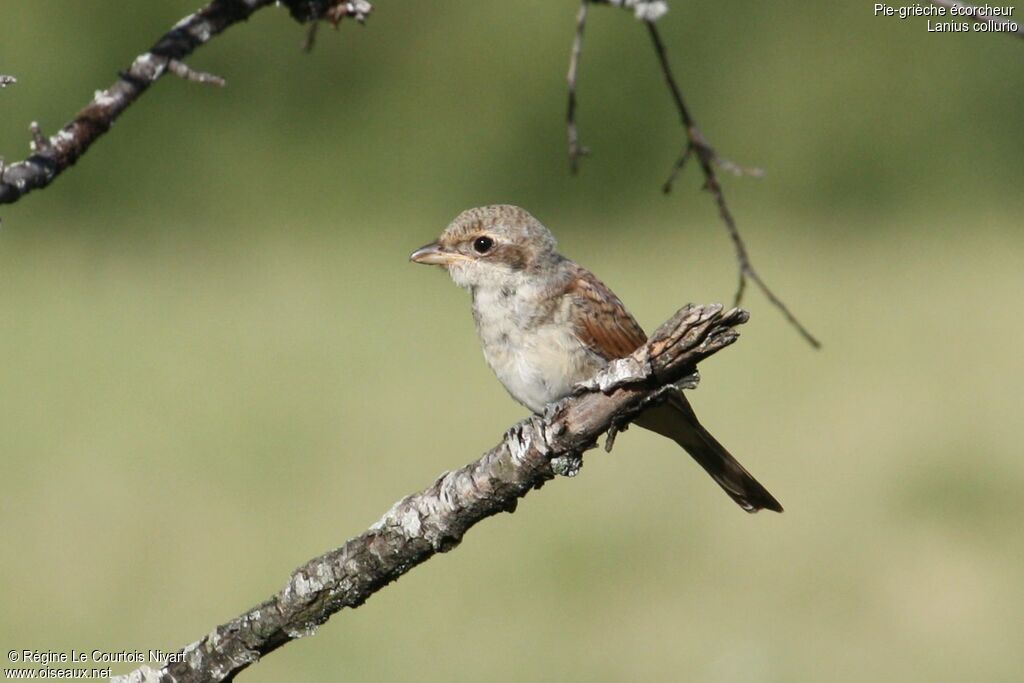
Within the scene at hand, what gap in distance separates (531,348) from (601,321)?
23cm

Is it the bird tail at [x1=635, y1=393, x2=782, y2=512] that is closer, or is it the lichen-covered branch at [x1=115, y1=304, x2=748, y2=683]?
the lichen-covered branch at [x1=115, y1=304, x2=748, y2=683]

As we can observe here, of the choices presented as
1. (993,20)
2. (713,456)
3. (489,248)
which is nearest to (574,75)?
(993,20)

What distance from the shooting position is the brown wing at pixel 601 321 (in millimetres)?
4539

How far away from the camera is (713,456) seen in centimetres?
476

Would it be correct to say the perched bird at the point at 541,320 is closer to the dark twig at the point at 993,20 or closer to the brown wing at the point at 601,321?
the brown wing at the point at 601,321

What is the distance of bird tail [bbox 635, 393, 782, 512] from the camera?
4625 millimetres

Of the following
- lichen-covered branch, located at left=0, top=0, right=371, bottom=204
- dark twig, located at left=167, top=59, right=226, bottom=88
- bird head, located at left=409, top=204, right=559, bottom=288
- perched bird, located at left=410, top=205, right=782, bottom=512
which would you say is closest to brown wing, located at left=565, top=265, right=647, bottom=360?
perched bird, located at left=410, top=205, right=782, bottom=512

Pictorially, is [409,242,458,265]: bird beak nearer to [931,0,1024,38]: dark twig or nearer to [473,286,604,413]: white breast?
[473,286,604,413]: white breast

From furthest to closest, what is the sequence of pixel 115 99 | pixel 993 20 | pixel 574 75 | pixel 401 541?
pixel 574 75 → pixel 401 541 → pixel 115 99 → pixel 993 20

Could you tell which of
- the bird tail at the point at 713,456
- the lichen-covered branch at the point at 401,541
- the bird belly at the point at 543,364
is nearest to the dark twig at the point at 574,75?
the lichen-covered branch at the point at 401,541

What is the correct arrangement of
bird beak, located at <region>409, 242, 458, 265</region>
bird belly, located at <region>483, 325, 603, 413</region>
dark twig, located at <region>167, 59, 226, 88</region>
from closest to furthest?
dark twig, located at <region>167, 59, 226, 88</region>, bird belly, located at <region>483, 325, 603, 413</region>, bird beak, located at <region>409, 242, 458, 265</region>

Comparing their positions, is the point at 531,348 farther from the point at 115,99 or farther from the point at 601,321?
the point at 115,99

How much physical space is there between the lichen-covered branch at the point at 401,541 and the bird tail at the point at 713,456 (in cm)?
121

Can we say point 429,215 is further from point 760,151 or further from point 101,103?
point 101,103
